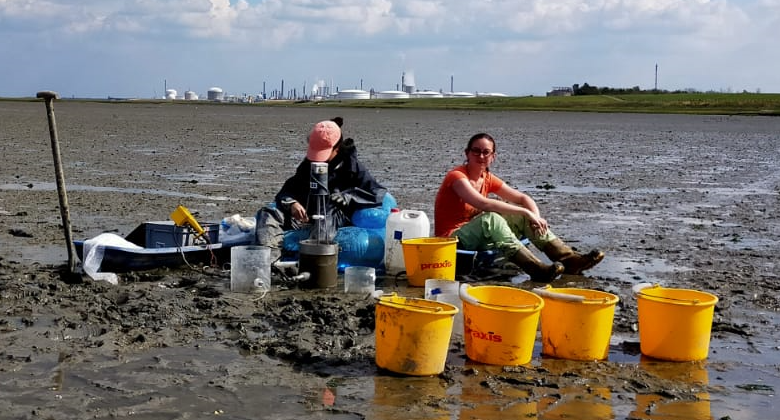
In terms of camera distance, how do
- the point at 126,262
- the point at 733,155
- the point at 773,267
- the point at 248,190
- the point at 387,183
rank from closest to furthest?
1. the point at 126,262
2. the point at 773,267
3. the point at 248,190
4. the point at 387,183
5. the point at 733,155

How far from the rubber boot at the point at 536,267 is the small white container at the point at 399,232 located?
0.93 meters

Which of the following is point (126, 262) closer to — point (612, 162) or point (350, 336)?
point (350, 336)

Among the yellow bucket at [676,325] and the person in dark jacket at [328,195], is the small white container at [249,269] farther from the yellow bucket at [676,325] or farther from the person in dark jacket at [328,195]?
the yellow bucket at [676,325]

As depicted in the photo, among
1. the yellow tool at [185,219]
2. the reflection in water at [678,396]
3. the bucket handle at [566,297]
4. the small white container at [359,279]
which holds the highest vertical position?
the yellow tool at [185,219]

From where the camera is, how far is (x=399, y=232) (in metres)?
8.79

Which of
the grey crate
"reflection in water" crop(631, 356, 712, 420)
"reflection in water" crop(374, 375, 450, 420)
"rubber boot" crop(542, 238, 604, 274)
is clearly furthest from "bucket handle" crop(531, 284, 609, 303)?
the grey crate

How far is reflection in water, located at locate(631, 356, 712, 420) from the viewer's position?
17.4ft

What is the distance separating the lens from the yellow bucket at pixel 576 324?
607 cm

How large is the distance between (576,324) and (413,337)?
1214 mm

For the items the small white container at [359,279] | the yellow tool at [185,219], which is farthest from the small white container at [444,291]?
the yellow tool at [185,219]

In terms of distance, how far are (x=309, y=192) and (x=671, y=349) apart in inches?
155

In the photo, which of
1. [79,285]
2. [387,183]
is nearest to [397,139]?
[387,183]

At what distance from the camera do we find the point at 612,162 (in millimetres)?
23719

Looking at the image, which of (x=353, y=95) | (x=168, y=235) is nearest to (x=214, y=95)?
(x=353, y=95)
